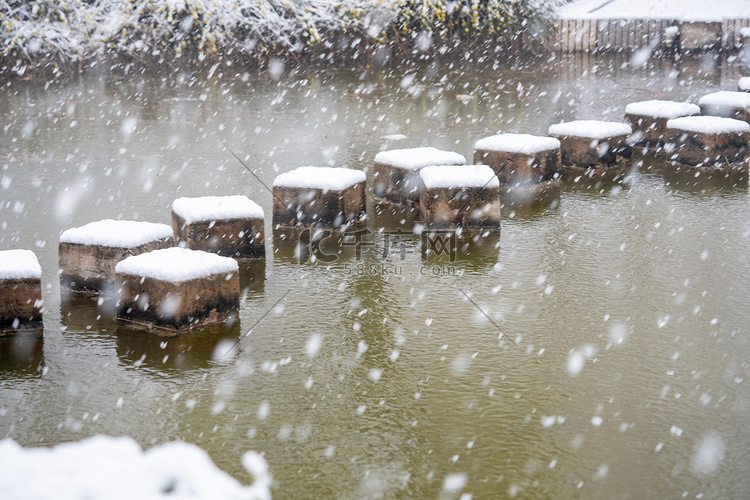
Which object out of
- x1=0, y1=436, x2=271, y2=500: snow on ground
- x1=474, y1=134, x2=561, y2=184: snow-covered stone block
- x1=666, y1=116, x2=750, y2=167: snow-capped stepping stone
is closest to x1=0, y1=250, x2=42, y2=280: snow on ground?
x1=0, y1=436, x2=271, y2=500: snow on ground

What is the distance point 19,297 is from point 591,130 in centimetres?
549

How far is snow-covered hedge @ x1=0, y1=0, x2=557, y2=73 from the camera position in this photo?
49.6ft

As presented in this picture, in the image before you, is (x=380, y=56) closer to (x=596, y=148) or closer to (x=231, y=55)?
(x=231, y=55)

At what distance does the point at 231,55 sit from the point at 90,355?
41.0ft

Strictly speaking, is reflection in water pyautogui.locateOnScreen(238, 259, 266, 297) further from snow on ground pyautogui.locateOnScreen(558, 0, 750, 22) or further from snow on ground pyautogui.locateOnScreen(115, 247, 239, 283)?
snow on ground pyautogui.locateOnScreen(558, 0, 750, 22)

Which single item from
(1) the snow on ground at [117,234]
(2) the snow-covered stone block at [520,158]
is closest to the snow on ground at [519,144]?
(2) the snow-covered stone block at [520,158]

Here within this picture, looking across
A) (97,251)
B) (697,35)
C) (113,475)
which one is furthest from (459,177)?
(697,35)

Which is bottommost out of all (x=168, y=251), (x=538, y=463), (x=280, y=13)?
(x=538, y=463)

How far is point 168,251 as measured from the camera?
4.76 meters

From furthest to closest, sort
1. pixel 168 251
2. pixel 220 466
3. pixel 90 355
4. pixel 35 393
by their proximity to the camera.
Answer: pixel 168 251 → pixel 90 355 → pixel 35 393 → pixel 220 466

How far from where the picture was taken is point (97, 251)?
5090 mm

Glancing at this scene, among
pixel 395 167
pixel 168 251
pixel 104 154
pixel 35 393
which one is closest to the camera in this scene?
pixel 35 393

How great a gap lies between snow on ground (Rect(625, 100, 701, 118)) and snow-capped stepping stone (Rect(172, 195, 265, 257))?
497 cm

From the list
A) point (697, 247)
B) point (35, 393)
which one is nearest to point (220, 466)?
point (35, 393)
